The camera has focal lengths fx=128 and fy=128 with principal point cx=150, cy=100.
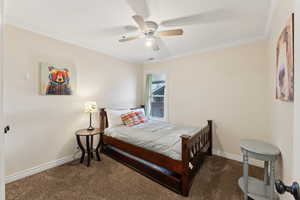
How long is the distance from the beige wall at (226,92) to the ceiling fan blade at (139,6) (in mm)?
1884

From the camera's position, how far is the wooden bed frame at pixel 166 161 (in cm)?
173

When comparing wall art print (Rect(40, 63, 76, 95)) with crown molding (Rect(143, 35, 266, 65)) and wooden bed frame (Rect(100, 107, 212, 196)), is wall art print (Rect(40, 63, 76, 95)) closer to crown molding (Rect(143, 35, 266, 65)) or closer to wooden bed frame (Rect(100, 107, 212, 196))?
wooden bed frame (Rect(100, 107, 212, 196))

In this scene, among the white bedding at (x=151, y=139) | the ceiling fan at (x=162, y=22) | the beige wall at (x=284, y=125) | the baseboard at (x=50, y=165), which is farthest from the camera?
the baseboard at (x=50, y=165)

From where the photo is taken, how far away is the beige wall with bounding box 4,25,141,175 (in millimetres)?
1970

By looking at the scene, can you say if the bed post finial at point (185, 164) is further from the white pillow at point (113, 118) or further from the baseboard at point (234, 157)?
the white pillow at point (113, 118)

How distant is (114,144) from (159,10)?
2485mm

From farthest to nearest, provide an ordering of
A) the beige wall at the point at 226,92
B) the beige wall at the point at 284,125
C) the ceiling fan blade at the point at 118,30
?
the beige wall at the point at 226,92 → the ceiling fan blade at the point at 118,30 → the beige wall at the point at 284,125

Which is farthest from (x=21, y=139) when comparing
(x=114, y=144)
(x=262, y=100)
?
(x=262, y=100)

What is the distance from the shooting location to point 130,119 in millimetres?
3076

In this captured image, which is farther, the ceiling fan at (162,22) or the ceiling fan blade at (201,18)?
the ceiling fan blade at (201,18)

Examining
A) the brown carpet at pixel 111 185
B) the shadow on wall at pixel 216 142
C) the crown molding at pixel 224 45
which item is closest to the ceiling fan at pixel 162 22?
the crown molding at pixel 224 45

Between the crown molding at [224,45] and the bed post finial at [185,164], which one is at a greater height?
the crown molding at [224,45]

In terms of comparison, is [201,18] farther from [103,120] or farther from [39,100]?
[39,100]

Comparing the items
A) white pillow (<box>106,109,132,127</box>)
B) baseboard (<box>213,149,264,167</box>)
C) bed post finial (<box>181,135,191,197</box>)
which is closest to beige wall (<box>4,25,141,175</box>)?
white pillow (<box>106,109,132,127</box>)
